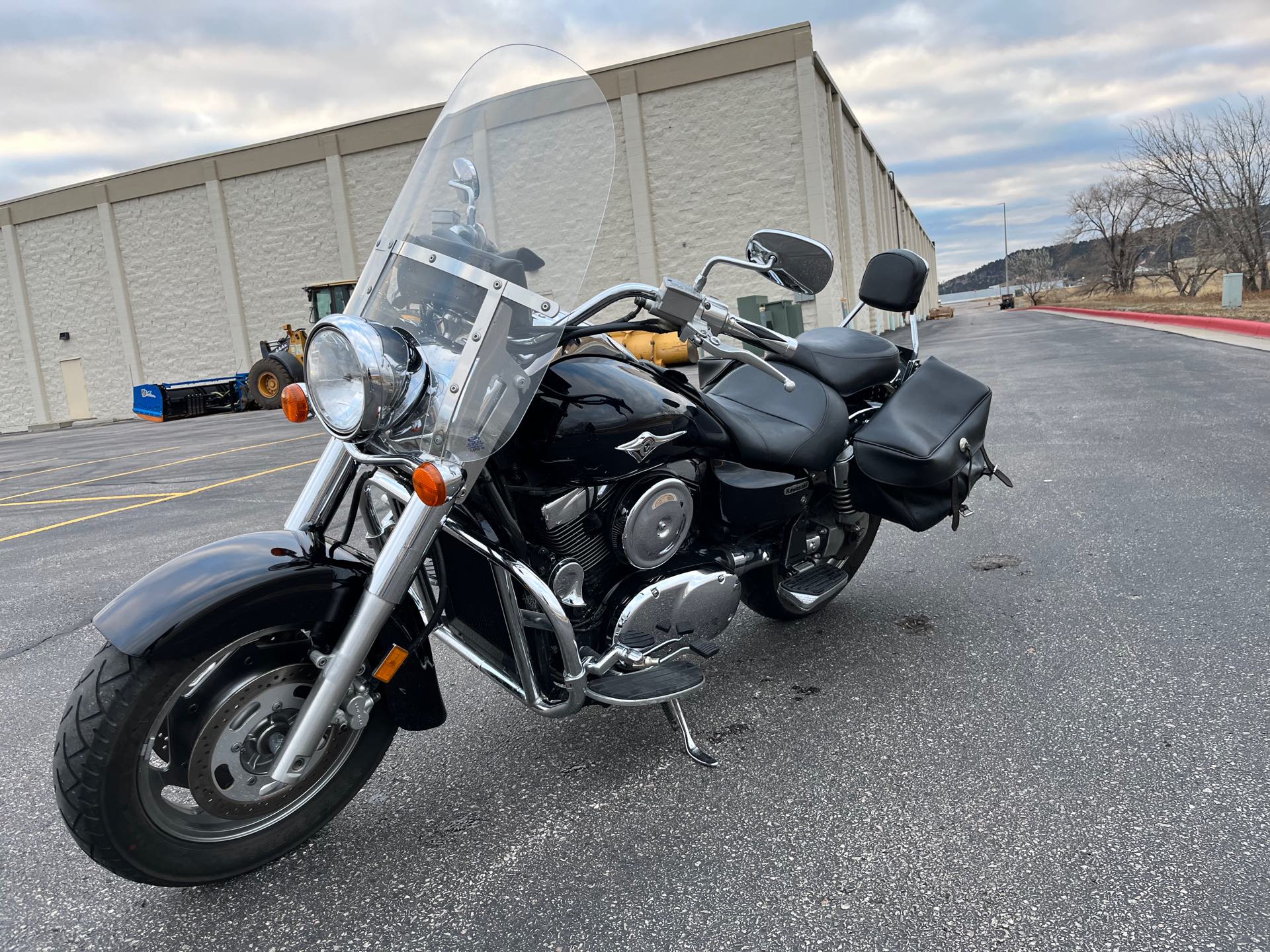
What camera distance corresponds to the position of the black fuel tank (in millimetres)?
2402

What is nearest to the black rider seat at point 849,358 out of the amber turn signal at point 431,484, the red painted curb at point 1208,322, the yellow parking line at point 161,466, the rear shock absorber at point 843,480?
the rear shock absorber at point 843,480

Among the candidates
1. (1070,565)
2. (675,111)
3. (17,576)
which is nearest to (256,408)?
(675,111)

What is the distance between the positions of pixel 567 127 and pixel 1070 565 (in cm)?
342

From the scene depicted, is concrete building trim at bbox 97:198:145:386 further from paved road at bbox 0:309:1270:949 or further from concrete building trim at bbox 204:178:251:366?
paved road at bbox 0:309:1270:949

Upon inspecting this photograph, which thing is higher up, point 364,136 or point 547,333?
point 364,136

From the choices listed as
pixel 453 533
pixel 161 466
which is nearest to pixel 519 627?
pixel 453 533

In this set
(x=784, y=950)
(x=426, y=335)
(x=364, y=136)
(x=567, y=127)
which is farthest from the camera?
(x=364, y=136)

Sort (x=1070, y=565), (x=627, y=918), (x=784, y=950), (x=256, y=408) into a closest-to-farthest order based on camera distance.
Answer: (x=784, y=950)
(x=627, y=918)
(x=1070, y=565)
(x=256, y=408)

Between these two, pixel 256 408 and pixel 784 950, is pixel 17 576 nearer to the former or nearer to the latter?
pixel 784 950

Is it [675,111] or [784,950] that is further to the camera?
[675,111]

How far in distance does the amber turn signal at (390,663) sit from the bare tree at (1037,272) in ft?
276

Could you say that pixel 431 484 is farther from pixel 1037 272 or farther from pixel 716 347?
pixel 1037 272

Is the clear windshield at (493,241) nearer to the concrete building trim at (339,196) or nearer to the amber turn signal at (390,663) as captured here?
the amber turn signal at (390,663)

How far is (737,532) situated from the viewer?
3131 millimetres
